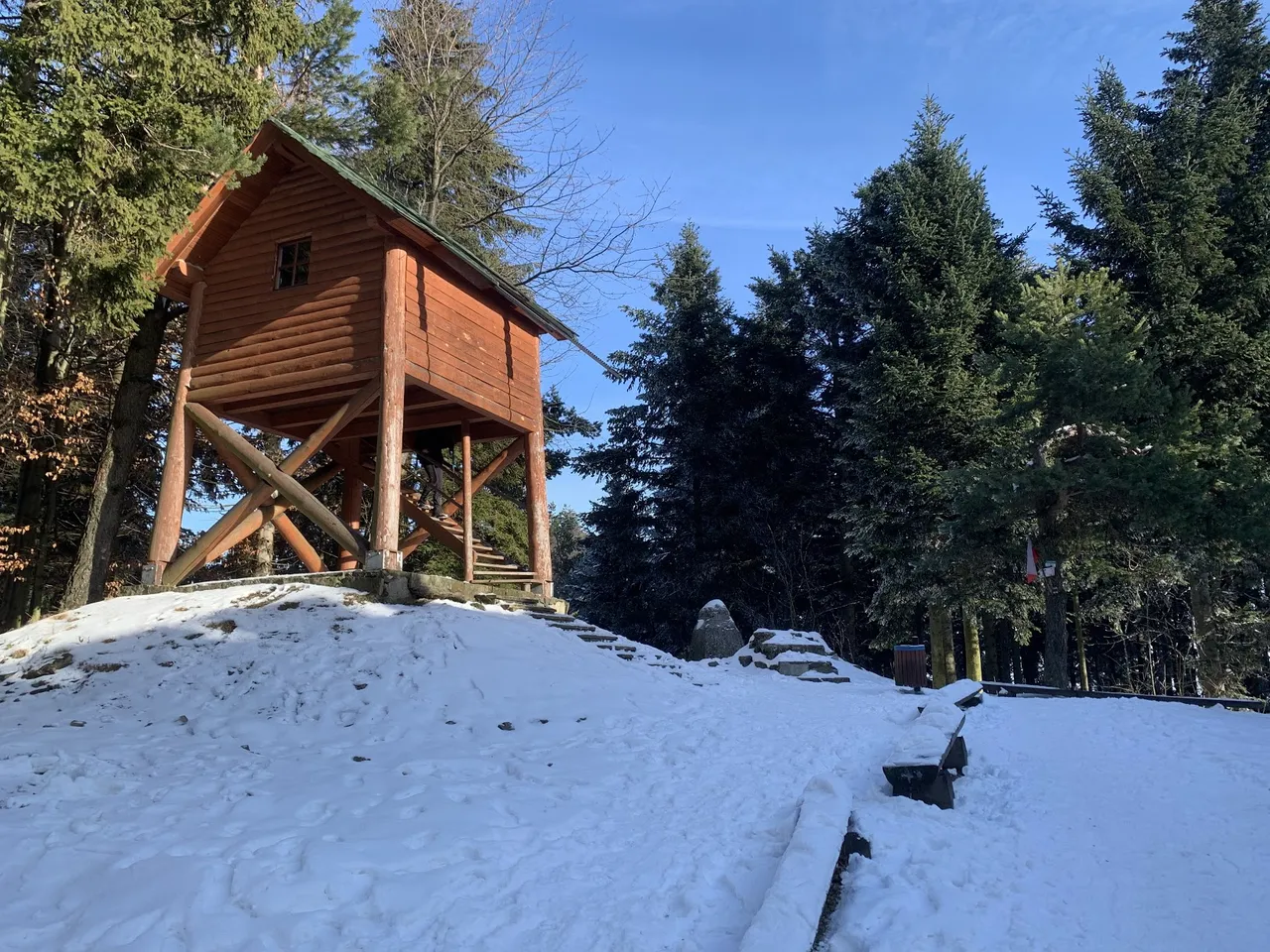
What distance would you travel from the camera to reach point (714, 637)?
17719 millimetres

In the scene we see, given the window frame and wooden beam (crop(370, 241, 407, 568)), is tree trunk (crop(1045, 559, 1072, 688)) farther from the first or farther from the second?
the window frame

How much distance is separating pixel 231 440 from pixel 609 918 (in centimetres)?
1003

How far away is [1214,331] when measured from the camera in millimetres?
16953

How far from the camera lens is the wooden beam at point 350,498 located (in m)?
14.0

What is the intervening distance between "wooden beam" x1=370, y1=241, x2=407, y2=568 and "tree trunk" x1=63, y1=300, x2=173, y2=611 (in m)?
4.32

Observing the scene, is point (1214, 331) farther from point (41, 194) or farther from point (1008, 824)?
point (41, 194)

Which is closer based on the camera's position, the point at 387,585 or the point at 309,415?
the point at 387,585

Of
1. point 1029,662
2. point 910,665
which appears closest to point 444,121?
point 910,665

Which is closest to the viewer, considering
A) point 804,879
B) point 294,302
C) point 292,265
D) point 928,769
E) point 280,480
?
point 804,879

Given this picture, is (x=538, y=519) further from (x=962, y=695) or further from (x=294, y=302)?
(x=962, y=695)

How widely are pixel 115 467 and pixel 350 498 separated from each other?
3641mm

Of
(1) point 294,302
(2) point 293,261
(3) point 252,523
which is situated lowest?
(3) point 252,523

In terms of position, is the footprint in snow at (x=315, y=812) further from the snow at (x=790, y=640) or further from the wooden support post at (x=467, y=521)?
the snow at (x=790, y=640)

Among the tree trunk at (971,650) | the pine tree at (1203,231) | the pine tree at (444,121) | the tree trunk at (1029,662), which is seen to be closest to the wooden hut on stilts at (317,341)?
the pine tree at (444,121)
